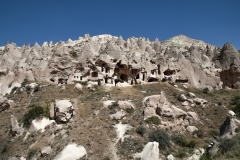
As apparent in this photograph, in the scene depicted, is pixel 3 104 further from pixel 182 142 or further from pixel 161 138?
pixel 182 142

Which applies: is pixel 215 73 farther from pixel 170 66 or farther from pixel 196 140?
pixel 196 140

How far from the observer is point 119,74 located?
35.4 metres

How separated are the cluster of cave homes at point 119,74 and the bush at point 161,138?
16.3 metres

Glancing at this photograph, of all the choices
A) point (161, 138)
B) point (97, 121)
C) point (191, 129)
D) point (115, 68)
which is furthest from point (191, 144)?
point (115, 68)

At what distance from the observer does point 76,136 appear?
16.8 m

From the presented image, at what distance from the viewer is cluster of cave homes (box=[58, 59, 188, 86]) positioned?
3312cm

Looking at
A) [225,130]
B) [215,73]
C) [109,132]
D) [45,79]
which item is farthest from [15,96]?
[215,73]

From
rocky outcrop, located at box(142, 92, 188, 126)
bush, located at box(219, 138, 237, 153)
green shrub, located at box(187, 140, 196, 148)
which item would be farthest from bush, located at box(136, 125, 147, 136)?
bush, located at box(219, 138, 237, 153)

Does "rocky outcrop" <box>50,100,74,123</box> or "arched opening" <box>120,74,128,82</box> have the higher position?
"arched opening" <box>120,74,128,82</box>

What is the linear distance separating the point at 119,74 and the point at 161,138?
19690 mm

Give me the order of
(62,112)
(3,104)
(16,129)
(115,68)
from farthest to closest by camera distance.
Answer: (115,68), (3,104), (16,129), (62,112)

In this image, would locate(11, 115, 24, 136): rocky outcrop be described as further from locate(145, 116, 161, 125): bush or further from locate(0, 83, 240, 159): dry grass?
locate(145, 116, 161, 125): bush

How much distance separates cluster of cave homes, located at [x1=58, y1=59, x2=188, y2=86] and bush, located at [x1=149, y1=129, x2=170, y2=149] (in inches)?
643

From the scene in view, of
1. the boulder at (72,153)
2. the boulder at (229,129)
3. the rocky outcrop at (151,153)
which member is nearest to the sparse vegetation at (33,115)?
the boulder at (72,153)
